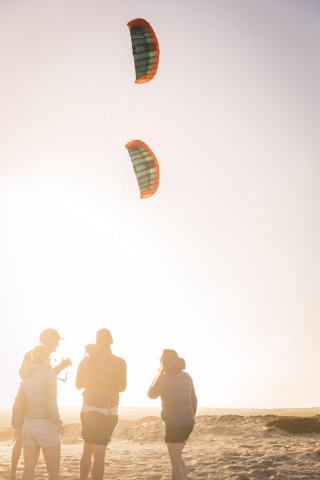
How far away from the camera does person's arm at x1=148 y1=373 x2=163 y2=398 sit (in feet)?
21.2

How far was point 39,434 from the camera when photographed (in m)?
4.71

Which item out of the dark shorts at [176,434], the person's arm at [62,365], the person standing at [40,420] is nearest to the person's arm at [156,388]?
the dark shorts at [176,434]

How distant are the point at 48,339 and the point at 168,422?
2.29 m

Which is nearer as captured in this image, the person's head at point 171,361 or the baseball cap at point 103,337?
the baseball cap at point 103,337

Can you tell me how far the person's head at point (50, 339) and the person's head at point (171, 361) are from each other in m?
1.83

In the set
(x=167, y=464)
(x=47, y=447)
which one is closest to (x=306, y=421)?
(x=167, y=464)

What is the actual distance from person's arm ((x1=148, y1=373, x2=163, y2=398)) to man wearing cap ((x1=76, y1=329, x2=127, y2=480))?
2.26ft

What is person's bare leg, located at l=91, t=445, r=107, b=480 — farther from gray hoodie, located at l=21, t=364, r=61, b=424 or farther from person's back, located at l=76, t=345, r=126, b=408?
gray hoodie, located at l=21, t=364, r=61, b=424

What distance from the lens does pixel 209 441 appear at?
14516 millimetres

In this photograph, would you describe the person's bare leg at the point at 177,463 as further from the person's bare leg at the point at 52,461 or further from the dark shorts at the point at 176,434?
the person's bare leg at the point at 52,461

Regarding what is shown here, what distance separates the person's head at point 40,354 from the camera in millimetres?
5016

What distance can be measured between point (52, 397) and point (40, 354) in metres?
0.49

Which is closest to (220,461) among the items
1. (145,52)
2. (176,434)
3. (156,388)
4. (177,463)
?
(177,463)

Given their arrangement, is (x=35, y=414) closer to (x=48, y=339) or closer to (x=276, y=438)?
(x=48, y=339)
